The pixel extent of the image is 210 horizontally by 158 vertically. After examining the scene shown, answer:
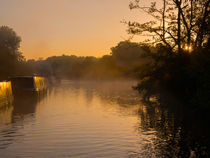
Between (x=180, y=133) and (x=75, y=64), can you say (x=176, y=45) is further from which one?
(x=75, y=64)

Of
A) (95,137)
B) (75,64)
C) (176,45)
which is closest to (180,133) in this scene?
(95,137)

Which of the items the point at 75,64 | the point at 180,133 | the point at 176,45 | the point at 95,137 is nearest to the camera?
the point at 95,137

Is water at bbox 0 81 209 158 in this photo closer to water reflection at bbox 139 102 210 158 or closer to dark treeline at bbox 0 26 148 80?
water reflection at bbox 139 102 210 158

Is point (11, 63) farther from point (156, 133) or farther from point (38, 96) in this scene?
point (156, 133)

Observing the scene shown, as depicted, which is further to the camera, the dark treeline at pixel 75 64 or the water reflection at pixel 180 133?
the dark treeline at pixel 75 64

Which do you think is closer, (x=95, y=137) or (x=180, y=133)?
(x=95, y=137)

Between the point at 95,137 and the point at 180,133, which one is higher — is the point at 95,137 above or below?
above

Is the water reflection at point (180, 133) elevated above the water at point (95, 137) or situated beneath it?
situated beneath

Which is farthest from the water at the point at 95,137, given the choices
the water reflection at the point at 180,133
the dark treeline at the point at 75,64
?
the dark treeline at the point at 75,64

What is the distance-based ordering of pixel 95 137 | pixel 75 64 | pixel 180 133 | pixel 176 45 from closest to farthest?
pixel 95 137 < pixel 180 133 < pixel 176 45 < pixel 75 64

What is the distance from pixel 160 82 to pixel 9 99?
1171cm

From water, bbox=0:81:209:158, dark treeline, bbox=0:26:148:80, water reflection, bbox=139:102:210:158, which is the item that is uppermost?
dark treeline, bbox=0:26:148:80

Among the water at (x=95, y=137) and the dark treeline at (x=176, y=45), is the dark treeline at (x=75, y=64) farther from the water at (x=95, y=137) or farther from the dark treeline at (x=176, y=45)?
the water at (x=95, y=137)

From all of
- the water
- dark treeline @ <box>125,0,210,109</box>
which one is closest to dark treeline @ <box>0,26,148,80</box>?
dark treeline @ <box>125,0,210,109</box>
